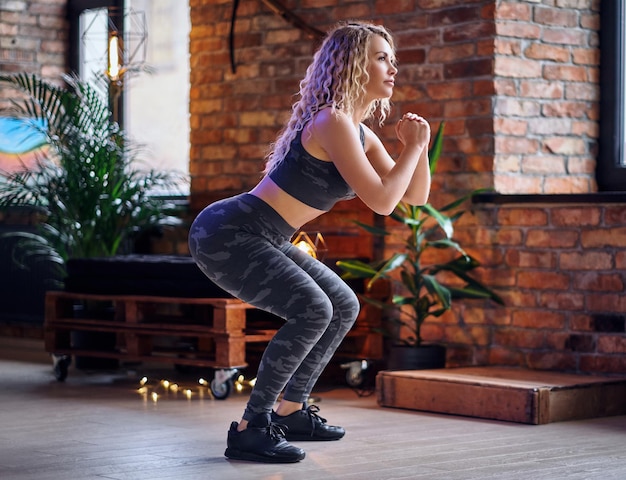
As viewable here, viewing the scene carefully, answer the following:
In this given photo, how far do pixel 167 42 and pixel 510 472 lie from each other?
4.25 meters

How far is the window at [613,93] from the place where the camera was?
17.7ft

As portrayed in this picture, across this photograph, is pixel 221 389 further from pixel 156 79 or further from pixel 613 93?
pixel 156 79

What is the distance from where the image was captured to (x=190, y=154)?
6.48 meters

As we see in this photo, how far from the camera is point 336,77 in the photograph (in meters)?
3.67

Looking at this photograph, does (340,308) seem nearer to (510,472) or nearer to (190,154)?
(510,472)

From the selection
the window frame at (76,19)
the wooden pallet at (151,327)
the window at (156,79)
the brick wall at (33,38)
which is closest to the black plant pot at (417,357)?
the wooden pallet at (151,327)

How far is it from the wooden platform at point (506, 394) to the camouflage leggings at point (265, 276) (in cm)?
107

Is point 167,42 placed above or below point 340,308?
above

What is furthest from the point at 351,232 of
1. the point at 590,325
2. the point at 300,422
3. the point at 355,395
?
the point at 300,422

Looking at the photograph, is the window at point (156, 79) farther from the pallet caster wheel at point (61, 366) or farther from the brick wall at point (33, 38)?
the pallet caster wheel at point (61, 366)

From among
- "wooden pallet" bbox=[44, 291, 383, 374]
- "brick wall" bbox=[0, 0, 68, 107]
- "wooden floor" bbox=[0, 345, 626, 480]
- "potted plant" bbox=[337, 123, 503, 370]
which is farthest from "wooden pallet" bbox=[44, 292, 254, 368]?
"brick wall" bbox=[0, 0, 68, 107]

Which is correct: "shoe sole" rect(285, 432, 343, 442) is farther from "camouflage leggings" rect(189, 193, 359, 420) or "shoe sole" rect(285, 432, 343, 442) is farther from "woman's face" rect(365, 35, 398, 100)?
"woman's face" rect(365, 35, 398, 100)

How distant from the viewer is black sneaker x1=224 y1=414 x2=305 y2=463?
11.8 feet

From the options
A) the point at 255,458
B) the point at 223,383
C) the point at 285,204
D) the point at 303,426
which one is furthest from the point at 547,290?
the point at 255,458
